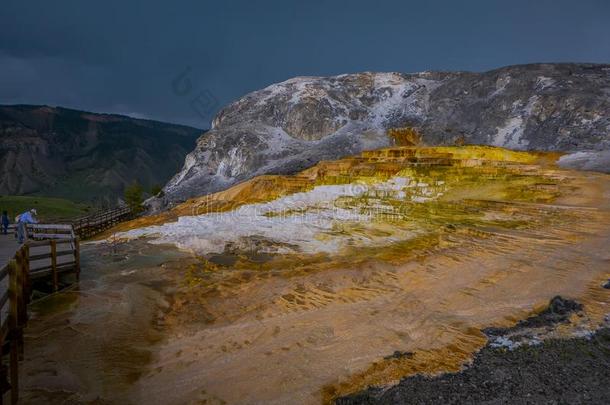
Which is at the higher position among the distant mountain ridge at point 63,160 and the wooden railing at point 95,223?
the distant mountain ridge at point 63,160

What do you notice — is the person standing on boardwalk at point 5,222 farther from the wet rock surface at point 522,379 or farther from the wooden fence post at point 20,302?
the wet rock surface at point 522,379

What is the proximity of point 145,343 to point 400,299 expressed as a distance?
5.78 meters

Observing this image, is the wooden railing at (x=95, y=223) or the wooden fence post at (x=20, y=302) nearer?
the wooden fence post at (x=20, y=302)

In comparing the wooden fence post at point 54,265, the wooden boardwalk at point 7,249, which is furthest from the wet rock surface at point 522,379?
the wooden boardwalk at point 7,249

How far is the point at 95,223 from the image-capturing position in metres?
33.9

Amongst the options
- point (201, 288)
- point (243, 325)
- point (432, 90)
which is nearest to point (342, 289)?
point (243, 325)

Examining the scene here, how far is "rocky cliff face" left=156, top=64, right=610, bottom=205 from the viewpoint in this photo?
138 feet

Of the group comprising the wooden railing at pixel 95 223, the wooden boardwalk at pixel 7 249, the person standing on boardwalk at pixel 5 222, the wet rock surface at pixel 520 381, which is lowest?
the wooden railing at pixel 95 223

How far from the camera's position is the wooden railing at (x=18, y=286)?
5.57 m

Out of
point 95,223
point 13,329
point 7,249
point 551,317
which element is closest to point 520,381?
point 551,317

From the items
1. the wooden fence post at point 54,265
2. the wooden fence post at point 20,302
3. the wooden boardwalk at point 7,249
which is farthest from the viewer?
the wooden boardwalk at point 7,249

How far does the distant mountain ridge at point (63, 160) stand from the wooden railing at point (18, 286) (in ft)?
438

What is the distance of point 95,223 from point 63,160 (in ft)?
536

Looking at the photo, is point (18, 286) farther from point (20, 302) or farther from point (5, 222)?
point (5, 222)
